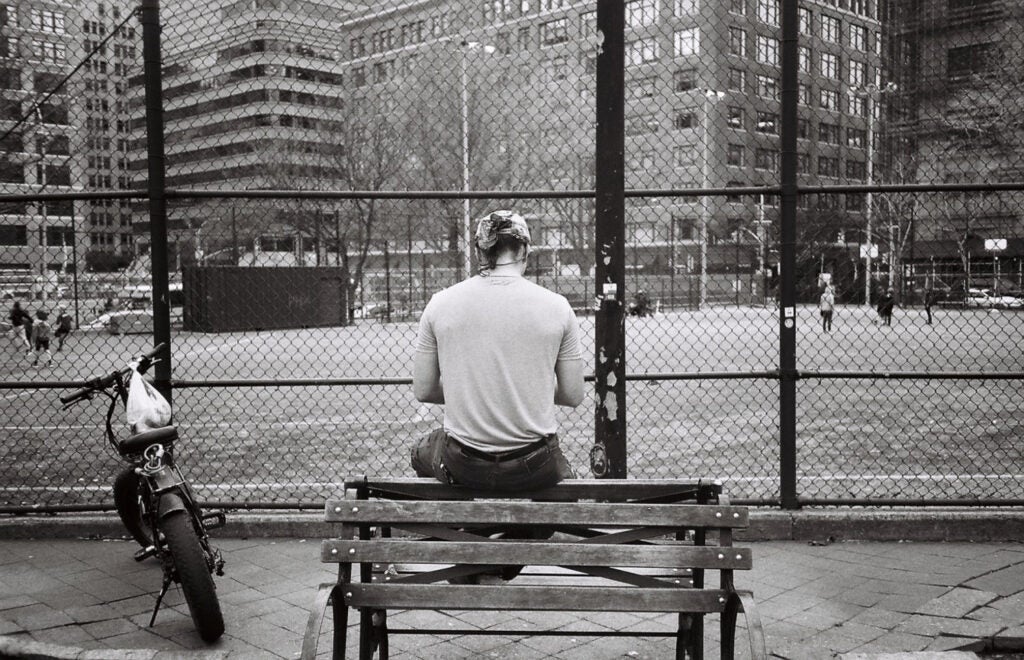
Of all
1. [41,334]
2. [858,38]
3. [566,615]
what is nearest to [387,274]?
[858,38]

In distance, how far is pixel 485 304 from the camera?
3.33 m

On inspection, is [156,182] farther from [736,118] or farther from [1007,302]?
[1007,302]

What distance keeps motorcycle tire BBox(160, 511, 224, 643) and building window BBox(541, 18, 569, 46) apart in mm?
4279

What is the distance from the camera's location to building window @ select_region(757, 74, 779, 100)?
5.90 metres

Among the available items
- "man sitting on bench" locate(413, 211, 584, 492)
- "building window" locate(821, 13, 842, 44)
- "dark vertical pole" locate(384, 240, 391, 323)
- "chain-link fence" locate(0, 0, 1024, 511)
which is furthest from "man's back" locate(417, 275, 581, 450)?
"dark vertical pole" locate(384, 240, 391, 323)

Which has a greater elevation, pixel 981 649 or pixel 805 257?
pixel 805 257

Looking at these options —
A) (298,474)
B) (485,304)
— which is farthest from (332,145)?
(485,304)

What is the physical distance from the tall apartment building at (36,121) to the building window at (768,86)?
5.12 m

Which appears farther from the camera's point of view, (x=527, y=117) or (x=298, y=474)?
(x=298, y=474)

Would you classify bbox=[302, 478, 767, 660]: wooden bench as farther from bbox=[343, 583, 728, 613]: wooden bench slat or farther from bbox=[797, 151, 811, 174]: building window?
bbox=[797, 151, 811, 174]: building window

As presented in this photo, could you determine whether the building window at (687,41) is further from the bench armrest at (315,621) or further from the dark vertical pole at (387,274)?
the bench armrest at (315,621)

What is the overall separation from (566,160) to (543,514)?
4736 mm

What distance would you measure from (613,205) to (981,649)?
2.75m

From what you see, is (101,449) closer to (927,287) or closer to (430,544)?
(430,544)
